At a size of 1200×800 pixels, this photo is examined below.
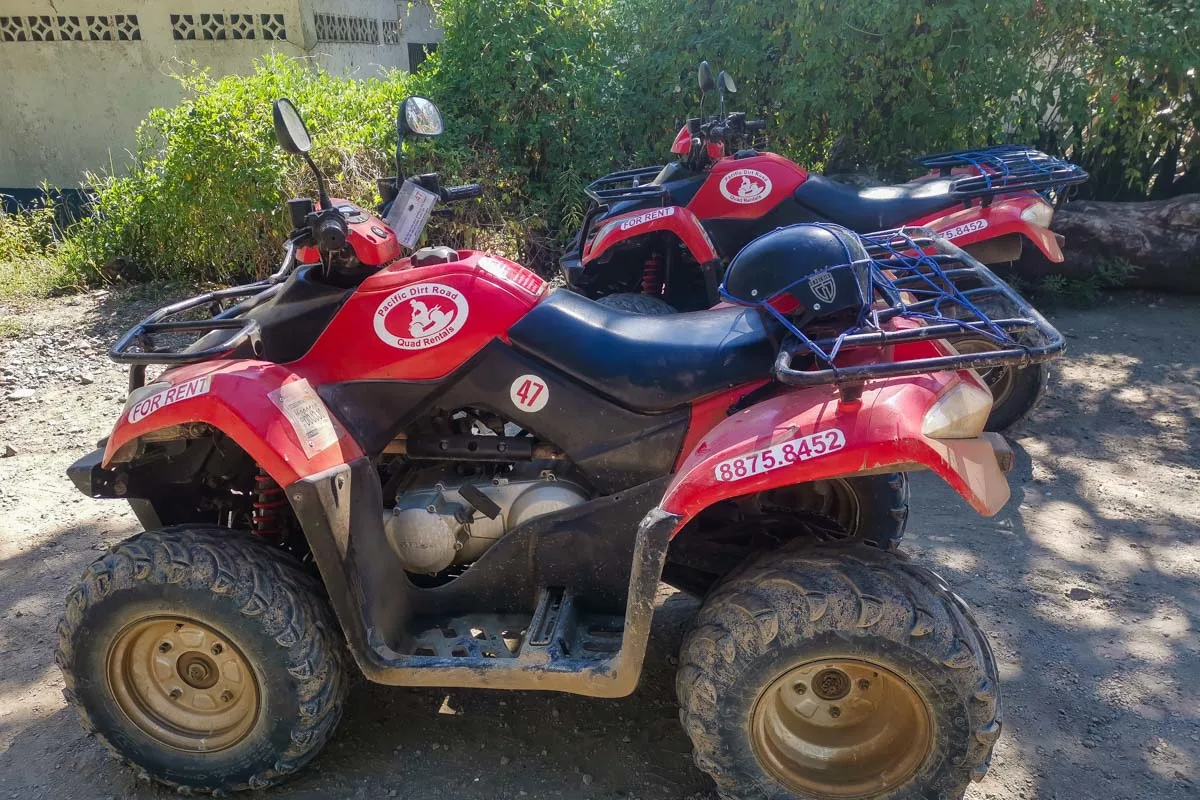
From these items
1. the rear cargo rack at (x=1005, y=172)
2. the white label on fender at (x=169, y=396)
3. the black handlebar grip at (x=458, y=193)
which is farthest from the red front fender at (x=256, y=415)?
the rear cargo rack at (x=1005, y=172)

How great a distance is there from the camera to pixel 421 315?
8.45ft

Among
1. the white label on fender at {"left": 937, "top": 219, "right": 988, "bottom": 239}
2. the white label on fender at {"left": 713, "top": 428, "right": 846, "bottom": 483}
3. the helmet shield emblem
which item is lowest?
the white label on fender at {"left": 937, "top": 219, "right": 988, "bottom": 239}

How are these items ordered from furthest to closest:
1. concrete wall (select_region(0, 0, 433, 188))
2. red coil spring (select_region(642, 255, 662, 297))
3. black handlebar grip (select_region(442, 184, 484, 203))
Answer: concrete wall (select_region(0, 0, 433, 188)) → red coil spring (select_region(642, 255, 662, 297)) → black handlebar grip (select_region(442, 184, 484, 203))

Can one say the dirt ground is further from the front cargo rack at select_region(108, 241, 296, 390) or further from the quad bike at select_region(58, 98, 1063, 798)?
the front cargo rack at select_region(108, 241, 296, 390)

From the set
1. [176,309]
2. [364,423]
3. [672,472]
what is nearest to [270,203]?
[176,309]

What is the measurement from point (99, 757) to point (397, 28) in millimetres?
11416

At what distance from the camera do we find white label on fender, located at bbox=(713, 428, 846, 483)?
7.00ft

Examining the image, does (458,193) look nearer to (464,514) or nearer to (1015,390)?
(464,514)

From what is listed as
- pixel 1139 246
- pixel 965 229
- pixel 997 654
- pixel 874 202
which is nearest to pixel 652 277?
pixel 874 202

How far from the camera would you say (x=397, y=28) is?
1248 centimetres

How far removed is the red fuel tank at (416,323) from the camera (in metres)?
2.57

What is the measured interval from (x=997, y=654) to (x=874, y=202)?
2.71 meters

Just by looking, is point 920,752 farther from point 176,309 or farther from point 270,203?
point 270,203

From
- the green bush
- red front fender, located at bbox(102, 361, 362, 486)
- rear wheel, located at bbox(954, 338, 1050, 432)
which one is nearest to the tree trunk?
the green bush
